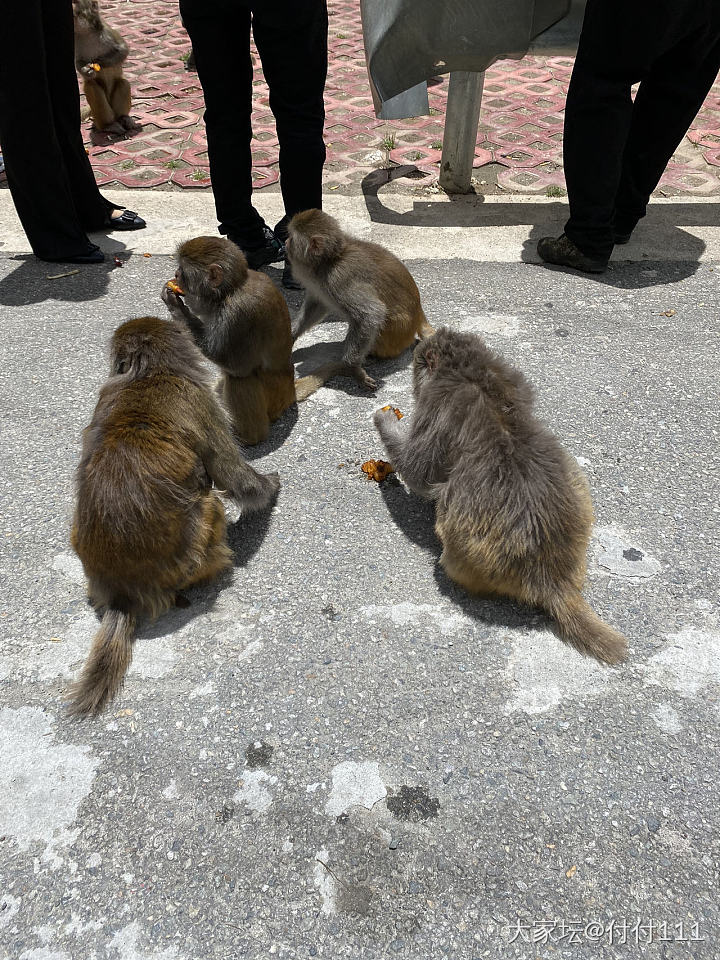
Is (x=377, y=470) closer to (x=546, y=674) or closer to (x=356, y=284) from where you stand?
(x=356, y=284)

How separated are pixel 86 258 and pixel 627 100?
3787mm

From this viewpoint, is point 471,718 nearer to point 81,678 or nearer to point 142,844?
point 142,844

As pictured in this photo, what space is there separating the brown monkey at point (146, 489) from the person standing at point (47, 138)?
267cm

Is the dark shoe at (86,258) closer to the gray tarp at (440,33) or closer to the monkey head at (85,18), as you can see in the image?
the gray tarp at (440,33)

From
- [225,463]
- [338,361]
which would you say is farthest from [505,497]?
[338,361]

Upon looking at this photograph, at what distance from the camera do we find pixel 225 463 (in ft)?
8.72

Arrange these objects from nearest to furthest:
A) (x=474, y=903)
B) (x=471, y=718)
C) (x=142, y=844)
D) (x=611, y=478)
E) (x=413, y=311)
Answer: (x=474, y=903)
(x=142, y=844)
(x=471, y=718)
(x=611, y=478)
(x=413, y=311)

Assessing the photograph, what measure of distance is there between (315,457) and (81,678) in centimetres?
151

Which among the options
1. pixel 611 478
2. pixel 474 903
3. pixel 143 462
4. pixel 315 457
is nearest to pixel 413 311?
pixel 315 457

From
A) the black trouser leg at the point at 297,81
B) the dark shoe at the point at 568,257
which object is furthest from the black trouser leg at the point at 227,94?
the dark shoe at the point at 568,257

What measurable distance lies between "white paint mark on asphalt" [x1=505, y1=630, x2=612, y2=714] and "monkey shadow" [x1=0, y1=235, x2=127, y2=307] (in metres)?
3.69

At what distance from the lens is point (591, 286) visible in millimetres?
4715

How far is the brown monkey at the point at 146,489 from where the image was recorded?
2.28 meters

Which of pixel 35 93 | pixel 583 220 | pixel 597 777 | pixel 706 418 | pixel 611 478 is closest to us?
pixel 597 777
